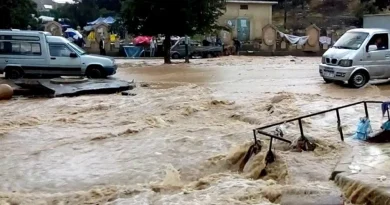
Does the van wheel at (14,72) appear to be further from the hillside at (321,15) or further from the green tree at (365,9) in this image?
the hillside at (321,15)

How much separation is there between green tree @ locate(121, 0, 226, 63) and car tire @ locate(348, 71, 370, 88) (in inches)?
483

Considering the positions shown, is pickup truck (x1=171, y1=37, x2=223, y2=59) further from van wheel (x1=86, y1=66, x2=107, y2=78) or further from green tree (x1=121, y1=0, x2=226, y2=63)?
van wheel (x1=86, y1=66, x2=107, y2=78)

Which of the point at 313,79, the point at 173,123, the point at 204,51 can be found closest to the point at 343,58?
the point at 313,79

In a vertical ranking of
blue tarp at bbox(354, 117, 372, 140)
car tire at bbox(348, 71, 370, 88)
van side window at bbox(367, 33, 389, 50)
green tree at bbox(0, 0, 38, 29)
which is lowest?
blue tarp at bbox(354, 117, 372, 140)

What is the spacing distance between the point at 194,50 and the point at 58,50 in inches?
665

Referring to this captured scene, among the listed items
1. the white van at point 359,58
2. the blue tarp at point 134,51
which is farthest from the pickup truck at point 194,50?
the white van at point 359,58

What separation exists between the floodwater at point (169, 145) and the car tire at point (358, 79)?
23 centimetres

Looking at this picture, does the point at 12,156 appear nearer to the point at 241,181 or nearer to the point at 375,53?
the point at 241,181

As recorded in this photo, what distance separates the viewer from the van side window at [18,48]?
795 inches

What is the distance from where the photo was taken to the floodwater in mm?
8148

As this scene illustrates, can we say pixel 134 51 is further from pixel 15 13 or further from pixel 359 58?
pixel 359 58

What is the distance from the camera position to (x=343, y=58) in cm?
1817

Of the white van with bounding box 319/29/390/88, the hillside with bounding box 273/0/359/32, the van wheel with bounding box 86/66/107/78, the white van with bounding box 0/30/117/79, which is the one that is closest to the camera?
the white van with bounding box 319/29/390/88

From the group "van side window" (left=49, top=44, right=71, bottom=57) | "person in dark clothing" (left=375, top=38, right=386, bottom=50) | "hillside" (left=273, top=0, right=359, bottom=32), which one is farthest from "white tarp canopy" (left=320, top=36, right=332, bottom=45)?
"van side window" (left=49, top=44, right=71, bottom=57)
